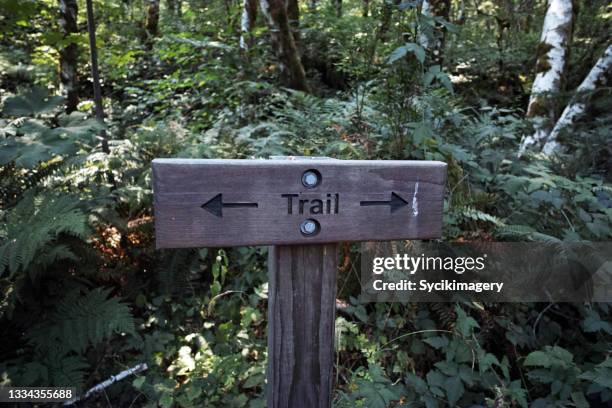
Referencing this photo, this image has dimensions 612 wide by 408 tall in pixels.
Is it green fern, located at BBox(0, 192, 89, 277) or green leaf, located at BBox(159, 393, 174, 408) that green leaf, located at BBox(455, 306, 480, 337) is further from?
Result: green fern, located at BBox(0, 192, 89, 277)

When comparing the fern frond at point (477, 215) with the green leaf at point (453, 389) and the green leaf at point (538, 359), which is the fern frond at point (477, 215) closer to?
the green leaf at point (538, 359)

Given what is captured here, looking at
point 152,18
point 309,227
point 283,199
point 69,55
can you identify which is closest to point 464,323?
point 309,227

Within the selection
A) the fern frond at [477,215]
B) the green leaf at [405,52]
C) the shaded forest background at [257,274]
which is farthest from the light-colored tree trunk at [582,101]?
the green leaf at [405,52]

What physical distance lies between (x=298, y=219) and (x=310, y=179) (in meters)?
0.13

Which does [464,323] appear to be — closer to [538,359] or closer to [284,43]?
[538,359]

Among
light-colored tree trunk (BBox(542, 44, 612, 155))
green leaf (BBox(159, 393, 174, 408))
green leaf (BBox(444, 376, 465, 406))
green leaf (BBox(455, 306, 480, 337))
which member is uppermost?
light-colored tree trunk (BBox(542, 44, 612, 155))

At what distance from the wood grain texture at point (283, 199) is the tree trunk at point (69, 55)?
13.9 feet

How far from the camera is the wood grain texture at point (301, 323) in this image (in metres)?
1.43

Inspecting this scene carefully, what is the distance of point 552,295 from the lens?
2.53 meters

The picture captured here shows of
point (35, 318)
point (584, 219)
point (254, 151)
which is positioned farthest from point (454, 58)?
point (35, 318)

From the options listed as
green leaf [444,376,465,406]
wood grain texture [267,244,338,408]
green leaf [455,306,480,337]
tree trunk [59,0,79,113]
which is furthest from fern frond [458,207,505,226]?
tree trunk [59,0,79,113]

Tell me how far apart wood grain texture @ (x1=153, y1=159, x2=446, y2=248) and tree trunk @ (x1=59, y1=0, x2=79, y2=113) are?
13.9ft

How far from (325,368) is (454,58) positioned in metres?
8.64

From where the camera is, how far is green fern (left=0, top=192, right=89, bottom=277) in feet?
7.60
